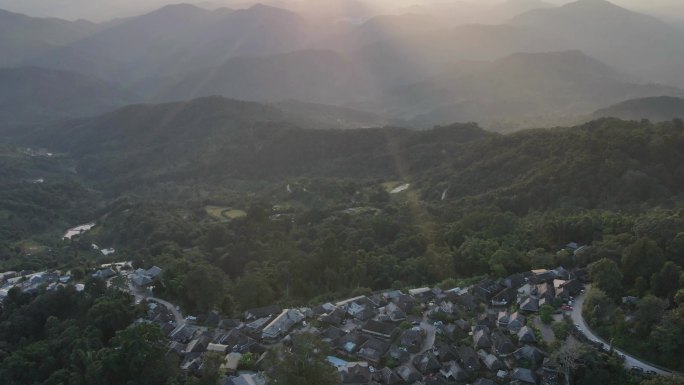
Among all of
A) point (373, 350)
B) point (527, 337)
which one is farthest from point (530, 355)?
point (373, 350)

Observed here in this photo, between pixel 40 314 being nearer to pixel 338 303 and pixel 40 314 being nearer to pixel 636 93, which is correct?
pixel 338 303

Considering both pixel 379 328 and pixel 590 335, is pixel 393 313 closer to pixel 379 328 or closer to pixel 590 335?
pixel 379 328

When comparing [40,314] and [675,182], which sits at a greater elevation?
[675,182]

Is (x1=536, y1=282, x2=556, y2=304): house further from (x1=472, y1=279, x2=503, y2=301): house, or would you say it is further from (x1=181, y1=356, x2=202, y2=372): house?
(x1=181, y1=356, x2=202, y2=372): house

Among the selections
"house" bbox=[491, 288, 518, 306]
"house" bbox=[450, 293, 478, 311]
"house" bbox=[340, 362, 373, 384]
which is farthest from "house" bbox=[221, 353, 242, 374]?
"house" bbox=[491, 288, 518, 306]

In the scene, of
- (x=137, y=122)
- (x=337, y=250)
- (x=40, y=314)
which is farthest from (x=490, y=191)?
(x=137, y=122)

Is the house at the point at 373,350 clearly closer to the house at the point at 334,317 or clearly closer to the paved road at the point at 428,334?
the paved road at the point at 428,334
